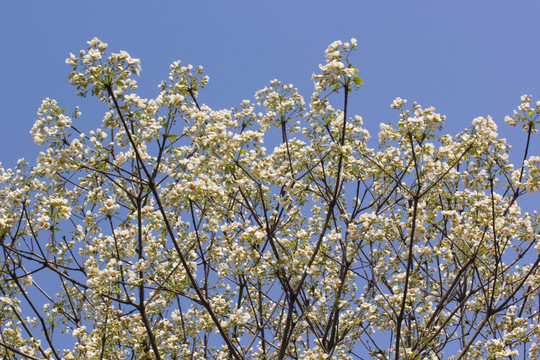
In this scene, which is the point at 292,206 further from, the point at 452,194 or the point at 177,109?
the point at 452,194

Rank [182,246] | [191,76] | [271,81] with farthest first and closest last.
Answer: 1. [182,246]
2. [271,81]
3. [191,76]

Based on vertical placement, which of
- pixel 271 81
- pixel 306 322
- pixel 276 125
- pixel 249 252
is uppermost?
pixel 271 81

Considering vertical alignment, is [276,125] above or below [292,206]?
above

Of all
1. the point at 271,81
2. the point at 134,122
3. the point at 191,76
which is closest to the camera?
the point at 134,122

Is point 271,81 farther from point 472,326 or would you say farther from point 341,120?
point 472,326

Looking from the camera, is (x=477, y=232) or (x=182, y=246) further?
(x=182, y=246)

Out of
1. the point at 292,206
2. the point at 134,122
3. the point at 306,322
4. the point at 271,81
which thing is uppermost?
the point at 271,81

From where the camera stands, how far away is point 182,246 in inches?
308

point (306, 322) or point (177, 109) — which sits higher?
point (177, 109)

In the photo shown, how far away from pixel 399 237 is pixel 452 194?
4.38 ft

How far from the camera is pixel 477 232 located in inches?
270

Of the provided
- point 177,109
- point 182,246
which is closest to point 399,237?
point 182,246

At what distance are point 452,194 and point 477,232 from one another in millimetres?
1748

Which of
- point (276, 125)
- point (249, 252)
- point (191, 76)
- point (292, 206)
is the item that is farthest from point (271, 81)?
point (249, 252)
